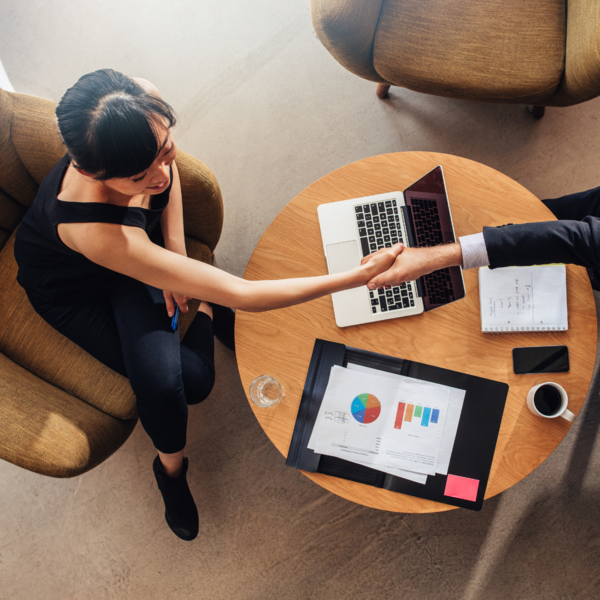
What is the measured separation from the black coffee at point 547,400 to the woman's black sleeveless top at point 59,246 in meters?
1.21

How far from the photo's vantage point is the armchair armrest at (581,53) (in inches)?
55.1

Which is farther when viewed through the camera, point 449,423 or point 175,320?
point 175,320

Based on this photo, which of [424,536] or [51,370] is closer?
[51,370]

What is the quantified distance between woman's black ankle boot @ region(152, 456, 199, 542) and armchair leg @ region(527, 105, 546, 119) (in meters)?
2.17

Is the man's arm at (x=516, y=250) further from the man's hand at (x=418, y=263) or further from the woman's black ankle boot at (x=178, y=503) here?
the woman's black ankle boot at (x=178, y=503)

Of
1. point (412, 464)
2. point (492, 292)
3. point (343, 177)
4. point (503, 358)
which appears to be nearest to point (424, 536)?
point (412, 464)

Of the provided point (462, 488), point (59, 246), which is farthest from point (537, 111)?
point (59, 246)

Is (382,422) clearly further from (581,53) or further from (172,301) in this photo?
(581,53)

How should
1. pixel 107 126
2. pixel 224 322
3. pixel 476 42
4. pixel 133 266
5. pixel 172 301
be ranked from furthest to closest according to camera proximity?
pixel 224 322
pixel 476 42
pixel 172 301
pixel 133 266
pixel 107 126

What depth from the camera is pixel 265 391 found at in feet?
4.15

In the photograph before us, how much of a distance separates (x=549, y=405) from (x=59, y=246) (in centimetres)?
147

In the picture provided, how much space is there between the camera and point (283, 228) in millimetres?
1328

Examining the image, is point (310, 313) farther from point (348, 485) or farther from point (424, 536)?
point (424, 536)

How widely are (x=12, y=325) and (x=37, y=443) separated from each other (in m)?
0.46
